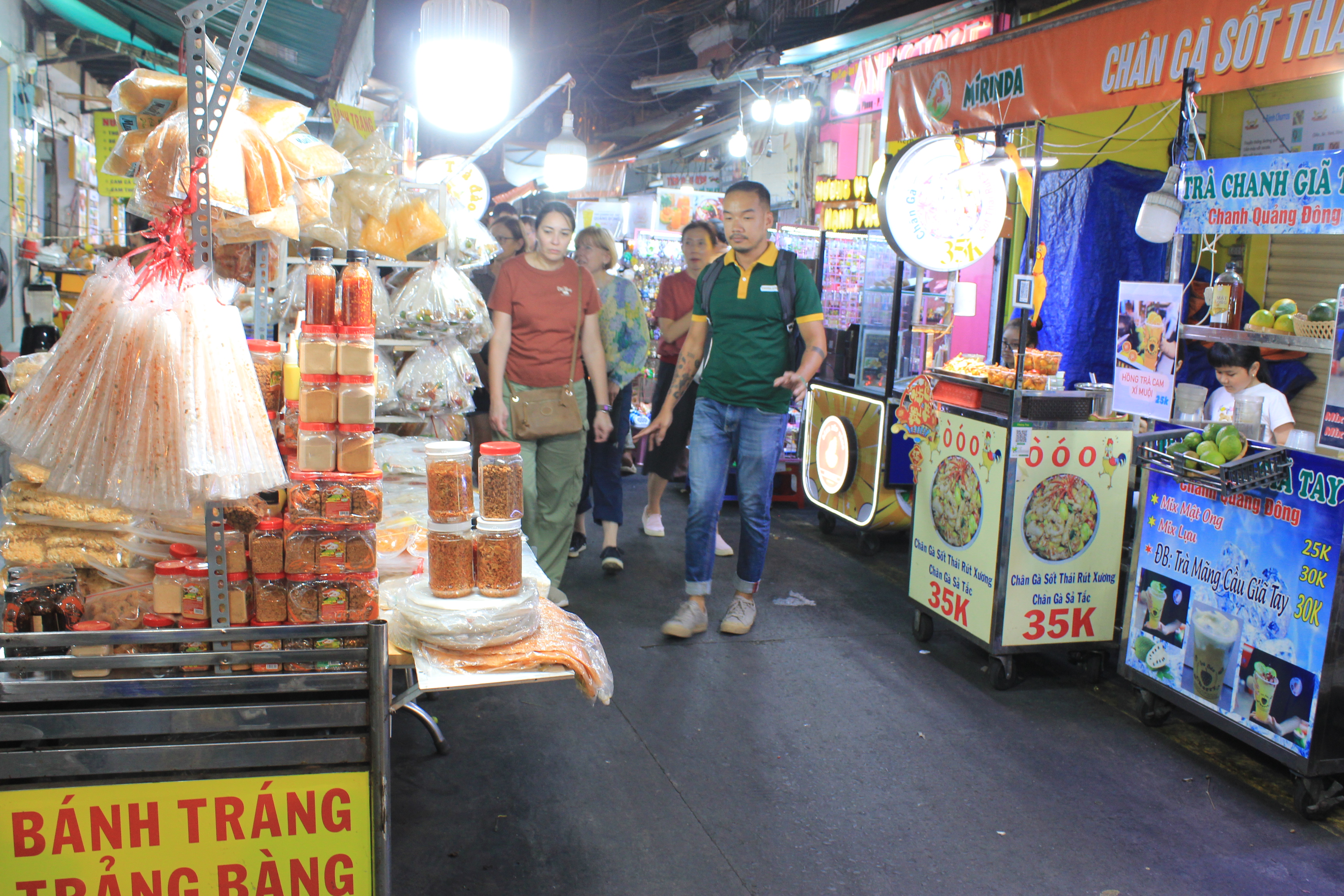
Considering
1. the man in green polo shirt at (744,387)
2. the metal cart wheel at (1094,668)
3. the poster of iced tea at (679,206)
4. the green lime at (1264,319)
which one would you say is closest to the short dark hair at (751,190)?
the man in green polo shirt at (744,387)

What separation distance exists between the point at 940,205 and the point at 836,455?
6.97 feet

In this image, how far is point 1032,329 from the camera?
578cm

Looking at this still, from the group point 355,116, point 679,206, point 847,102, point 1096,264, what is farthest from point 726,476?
point 679,206

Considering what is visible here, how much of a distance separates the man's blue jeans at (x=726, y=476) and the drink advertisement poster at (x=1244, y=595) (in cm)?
158

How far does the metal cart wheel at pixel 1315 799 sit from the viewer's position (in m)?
2.94

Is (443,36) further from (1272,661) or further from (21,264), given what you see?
(21,264)

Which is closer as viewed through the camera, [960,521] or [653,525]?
[960,521]

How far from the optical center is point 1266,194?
358 cm

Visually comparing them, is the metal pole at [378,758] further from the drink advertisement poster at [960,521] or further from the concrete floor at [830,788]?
the drink advertisement poster at [960,521]

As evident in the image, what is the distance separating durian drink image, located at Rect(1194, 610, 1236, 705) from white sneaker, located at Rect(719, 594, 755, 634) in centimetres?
188

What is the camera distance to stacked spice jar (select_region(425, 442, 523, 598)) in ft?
7.05

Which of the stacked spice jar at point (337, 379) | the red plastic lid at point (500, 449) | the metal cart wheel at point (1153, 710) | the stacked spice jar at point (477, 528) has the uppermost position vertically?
the stacked spice jar at point (337, 379)

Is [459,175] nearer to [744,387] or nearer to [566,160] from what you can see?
[566,160]

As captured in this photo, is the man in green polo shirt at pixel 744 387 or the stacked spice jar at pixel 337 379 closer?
the stacked spice jar at pixel 337 379
